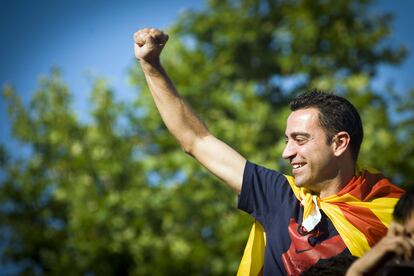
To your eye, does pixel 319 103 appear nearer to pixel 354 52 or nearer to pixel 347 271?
pixel 347 271

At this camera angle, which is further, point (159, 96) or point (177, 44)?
point (177, 44)

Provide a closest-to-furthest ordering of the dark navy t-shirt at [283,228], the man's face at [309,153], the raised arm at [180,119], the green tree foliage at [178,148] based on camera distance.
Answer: the dark navy t-shirt at [283,228] → the man's face at [309,153] → the raised arm at [180,119] → the green tree foliage at [178,148]

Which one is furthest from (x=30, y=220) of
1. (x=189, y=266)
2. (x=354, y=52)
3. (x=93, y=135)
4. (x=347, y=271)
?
(x=347, y=271)

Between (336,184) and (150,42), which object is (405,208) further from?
(150,42)

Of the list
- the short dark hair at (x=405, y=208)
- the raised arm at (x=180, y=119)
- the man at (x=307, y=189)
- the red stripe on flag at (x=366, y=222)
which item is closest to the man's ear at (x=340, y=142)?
the man at (x=307, y=189)

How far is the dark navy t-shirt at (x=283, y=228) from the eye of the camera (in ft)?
11.1

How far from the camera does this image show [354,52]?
17.6 metres

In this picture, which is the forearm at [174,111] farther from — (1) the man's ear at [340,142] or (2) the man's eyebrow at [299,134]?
(1) the man's ear at [340,142]

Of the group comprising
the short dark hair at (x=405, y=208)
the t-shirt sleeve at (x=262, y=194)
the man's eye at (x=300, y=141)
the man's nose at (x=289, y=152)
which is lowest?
the short dark hair at (x=405, y=208)

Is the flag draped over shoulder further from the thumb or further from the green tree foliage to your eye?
the green tree foliage

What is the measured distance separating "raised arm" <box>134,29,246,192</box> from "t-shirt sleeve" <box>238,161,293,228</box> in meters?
0.07

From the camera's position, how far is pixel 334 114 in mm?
3605

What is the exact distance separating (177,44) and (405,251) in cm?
1480

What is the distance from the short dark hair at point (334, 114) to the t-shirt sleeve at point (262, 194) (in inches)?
11.8
